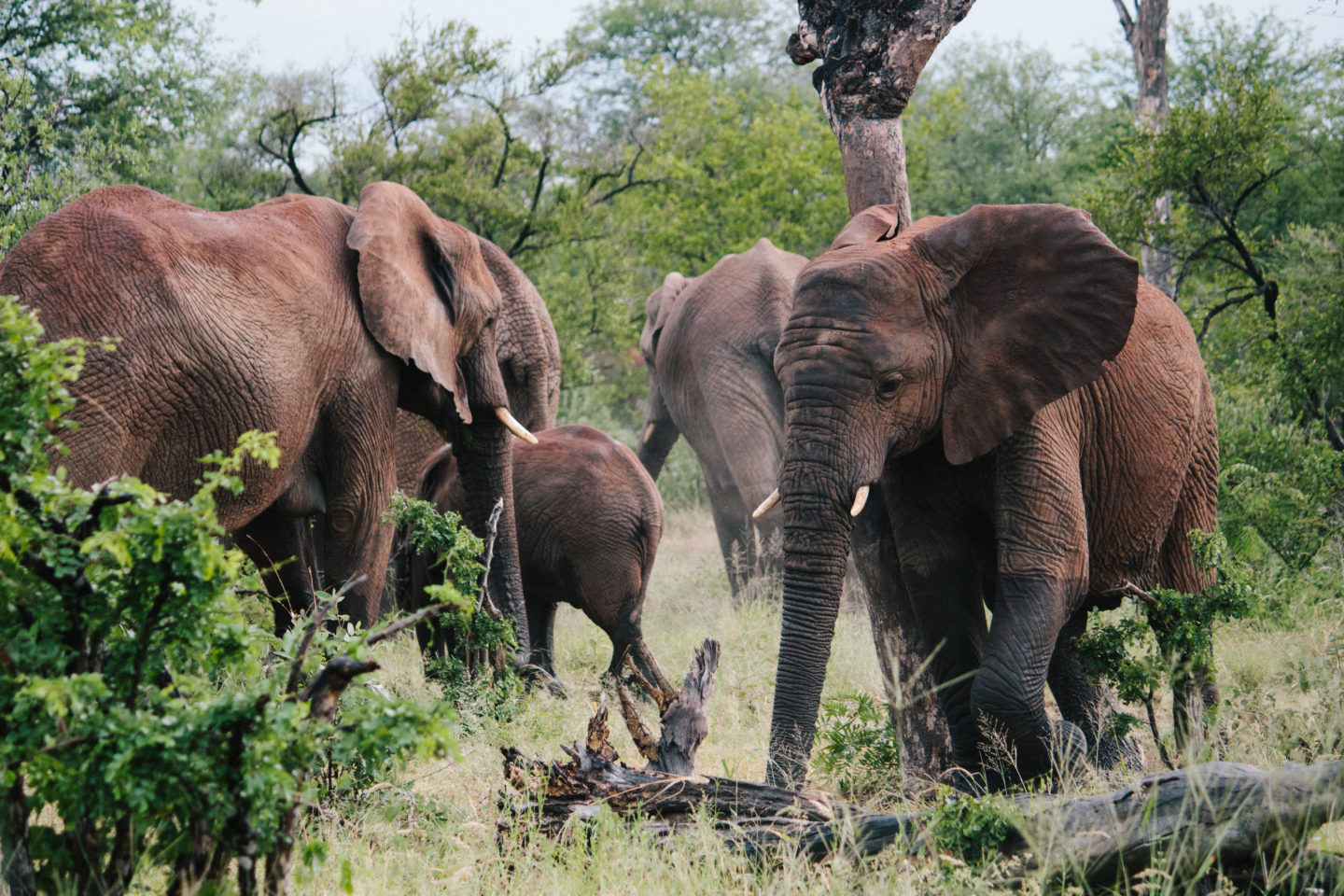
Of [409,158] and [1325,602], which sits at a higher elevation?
[409,158]

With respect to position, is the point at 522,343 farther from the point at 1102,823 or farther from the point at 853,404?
the point at 1102,823

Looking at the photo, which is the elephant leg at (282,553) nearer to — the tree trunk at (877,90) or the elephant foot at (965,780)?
the tree trunk at (877,90)

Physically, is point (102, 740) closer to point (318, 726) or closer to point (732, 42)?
point (318, 726)

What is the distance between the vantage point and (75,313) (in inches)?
177

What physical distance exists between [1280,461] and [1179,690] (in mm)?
4014

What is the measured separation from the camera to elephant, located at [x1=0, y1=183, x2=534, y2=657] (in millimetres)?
4578

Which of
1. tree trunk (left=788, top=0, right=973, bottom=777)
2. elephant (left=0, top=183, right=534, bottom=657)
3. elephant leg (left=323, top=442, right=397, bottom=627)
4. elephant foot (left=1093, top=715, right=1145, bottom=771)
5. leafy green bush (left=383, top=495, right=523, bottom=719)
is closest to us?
elephant (left=0, top=183, right=534, bottom=657)

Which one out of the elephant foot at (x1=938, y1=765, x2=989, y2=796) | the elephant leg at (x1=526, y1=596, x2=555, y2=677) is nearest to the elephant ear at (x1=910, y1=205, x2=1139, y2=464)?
the elephant foot at (x1=938, y1=765, x2=989, y2=796)

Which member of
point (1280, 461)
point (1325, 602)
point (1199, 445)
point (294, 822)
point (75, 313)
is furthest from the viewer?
point (1280, 461)

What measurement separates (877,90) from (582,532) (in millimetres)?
2792

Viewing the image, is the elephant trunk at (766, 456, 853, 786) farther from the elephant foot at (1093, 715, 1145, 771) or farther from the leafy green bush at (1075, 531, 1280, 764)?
the elephant foot at (1093, 715, 1145, 771)

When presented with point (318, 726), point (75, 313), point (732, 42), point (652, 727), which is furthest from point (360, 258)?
point (732, 42)

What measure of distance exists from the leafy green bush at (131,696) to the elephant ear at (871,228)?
251 cm

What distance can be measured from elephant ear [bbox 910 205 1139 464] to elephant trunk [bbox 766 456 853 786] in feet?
1.50
